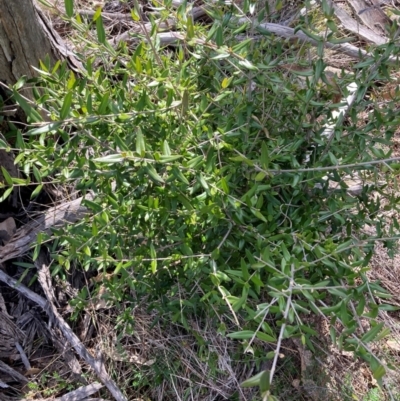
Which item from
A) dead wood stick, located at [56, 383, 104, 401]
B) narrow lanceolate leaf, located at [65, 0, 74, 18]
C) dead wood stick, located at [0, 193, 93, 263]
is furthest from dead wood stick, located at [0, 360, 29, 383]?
narrow lanceolate leaf, located at [65, 0, 74, 18]

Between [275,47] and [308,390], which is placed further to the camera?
[308,390]

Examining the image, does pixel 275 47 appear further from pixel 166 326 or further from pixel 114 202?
pixel 166 326

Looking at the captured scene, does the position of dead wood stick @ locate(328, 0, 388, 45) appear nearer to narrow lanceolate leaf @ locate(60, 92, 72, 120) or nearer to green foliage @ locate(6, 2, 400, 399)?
green foliage @ locate(6, 2, 400, 399)

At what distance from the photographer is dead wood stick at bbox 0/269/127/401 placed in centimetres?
212

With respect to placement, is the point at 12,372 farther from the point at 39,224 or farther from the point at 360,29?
the point at 360,29

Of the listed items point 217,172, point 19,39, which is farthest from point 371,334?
point 19,39

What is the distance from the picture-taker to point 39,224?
2188mm

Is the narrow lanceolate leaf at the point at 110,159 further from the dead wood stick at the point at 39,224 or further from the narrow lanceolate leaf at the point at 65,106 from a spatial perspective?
the dead wood stick at the point at 39,224

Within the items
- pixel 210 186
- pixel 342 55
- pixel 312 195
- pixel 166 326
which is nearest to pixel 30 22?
pixel 210 186

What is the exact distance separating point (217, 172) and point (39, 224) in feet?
3.70

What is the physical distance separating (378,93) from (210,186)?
5.27 ft

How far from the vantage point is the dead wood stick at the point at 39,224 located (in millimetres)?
2176

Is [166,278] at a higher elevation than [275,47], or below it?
below

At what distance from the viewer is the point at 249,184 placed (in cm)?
153
